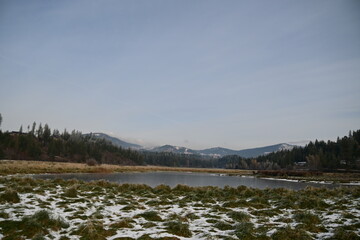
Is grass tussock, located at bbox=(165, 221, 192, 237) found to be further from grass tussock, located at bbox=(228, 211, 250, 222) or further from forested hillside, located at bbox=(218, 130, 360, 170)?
forested hillside, located at bbox=(218, 130, 360, 170)

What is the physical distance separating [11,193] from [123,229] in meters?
8.19

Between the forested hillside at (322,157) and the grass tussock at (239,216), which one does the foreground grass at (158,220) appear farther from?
the forested hillside at (322,157)

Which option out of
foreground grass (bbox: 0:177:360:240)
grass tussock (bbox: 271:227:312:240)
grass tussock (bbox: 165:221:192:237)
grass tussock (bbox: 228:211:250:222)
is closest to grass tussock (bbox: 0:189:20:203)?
foreground grass (bbox: 0:177:360:240)

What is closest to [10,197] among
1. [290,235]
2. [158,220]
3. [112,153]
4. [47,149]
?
[158,220]

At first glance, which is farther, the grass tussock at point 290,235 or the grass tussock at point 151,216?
the grass tussock at point 151,216

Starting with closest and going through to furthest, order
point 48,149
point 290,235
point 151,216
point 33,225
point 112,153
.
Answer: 1. point 290,235
2. point 33,225
3. point 151,216
4. point 48,149
5. point 112,153

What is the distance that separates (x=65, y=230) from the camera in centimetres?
972

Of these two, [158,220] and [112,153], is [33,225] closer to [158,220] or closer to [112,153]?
[158,220]

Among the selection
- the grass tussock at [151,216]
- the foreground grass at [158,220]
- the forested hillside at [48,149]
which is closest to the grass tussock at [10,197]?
the foreground grass at [158,220]

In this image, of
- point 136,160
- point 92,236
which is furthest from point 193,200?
point 136,160

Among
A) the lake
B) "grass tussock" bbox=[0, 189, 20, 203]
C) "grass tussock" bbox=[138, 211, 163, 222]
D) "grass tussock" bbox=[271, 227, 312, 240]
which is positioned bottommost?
the lake

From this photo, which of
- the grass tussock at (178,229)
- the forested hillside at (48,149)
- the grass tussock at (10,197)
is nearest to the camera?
the grass tussock at (178,229)

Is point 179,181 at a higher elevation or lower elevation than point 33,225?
lower

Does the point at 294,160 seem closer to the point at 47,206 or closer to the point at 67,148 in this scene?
the point at 67,148
